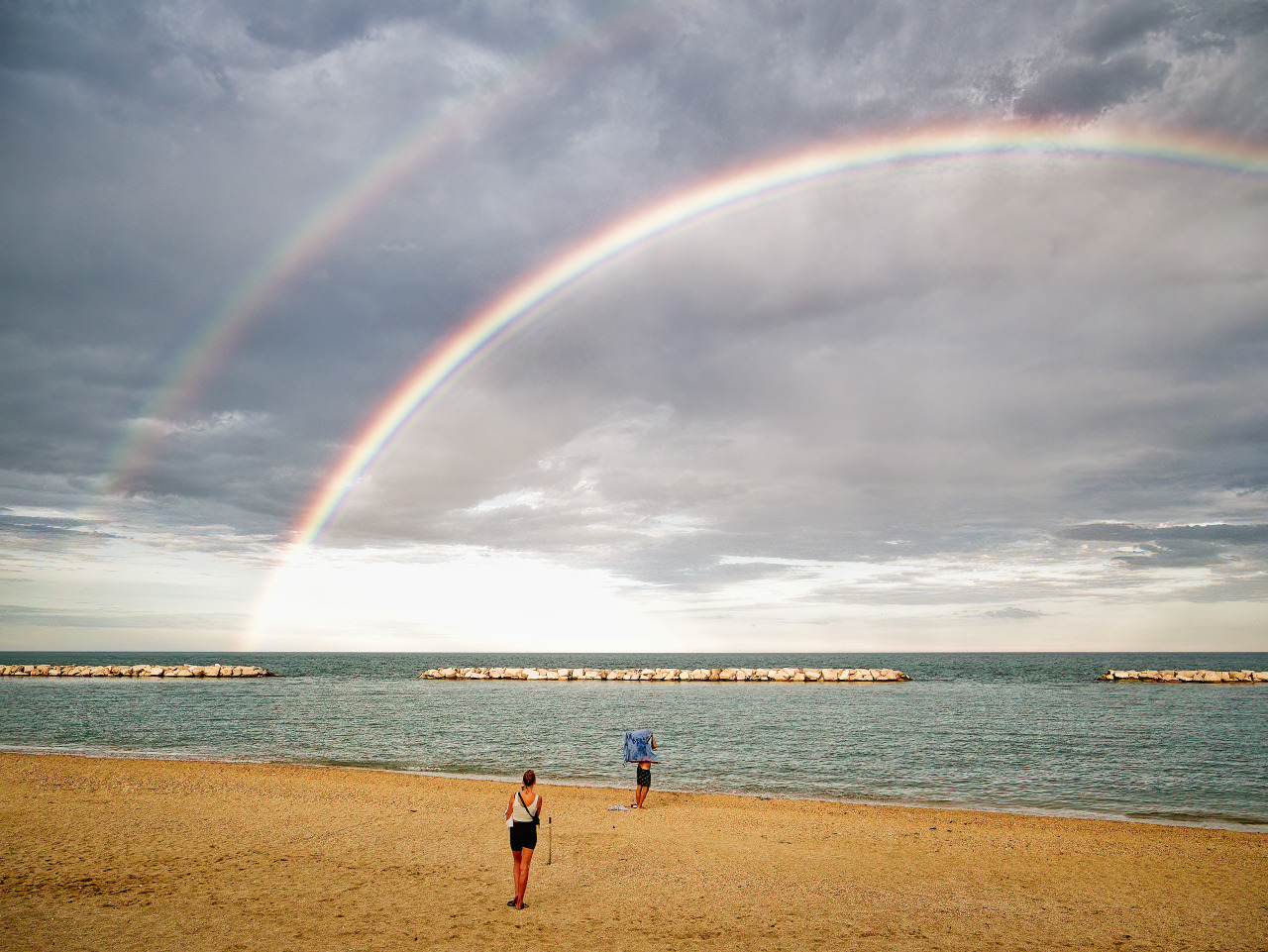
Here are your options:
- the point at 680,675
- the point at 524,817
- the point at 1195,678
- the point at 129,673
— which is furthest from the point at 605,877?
the point at 129,673

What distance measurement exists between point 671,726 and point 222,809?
29566 millimetres

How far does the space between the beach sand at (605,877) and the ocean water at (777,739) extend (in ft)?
15.9

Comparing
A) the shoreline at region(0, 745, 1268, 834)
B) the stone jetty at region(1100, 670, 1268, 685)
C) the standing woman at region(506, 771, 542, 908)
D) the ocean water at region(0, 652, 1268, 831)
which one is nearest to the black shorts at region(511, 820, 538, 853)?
the standing woman at region(506, 771, 542, 908)

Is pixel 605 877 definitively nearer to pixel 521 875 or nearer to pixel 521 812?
pixel 521 875

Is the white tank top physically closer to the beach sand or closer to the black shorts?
the black shorts

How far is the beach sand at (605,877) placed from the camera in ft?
36.9

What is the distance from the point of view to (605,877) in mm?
14312

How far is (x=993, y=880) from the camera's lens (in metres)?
14.3

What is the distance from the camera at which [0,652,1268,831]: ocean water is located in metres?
25.7

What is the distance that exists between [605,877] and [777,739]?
26.2 metres

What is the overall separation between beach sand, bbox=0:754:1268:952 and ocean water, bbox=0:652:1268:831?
4835 mm

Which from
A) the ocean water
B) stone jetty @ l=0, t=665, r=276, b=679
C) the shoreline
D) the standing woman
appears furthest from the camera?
stone jetty @ l=0, t=665, r=276, b=679

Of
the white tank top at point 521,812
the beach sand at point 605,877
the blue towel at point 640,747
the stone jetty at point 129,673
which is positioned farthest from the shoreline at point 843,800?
the stone jetty at point 129,673

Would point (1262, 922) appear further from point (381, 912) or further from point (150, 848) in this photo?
point (150, 848)
